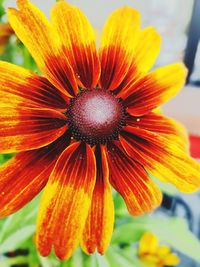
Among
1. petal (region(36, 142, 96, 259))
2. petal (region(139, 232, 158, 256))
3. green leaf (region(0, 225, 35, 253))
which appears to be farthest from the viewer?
petal (region(139, 232, 158, 256))

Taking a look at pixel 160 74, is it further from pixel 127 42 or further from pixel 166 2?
pixel 166 2

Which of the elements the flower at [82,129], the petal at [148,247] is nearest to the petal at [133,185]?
the flower at [82,129]

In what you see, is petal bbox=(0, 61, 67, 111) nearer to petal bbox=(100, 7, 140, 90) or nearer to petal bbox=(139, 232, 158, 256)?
petal bbox=(100, 7, 140, 90)

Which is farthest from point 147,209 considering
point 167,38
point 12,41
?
point 167,38

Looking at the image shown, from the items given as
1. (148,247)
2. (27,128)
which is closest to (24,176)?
(27,128)

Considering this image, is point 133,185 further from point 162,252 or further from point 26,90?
point 162,252

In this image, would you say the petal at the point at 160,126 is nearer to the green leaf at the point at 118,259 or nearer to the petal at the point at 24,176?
the petal at the point at 24,176

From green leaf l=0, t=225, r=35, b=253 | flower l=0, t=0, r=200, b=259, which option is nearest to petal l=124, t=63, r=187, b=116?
flower l=0, t=0, r=200, b=259
